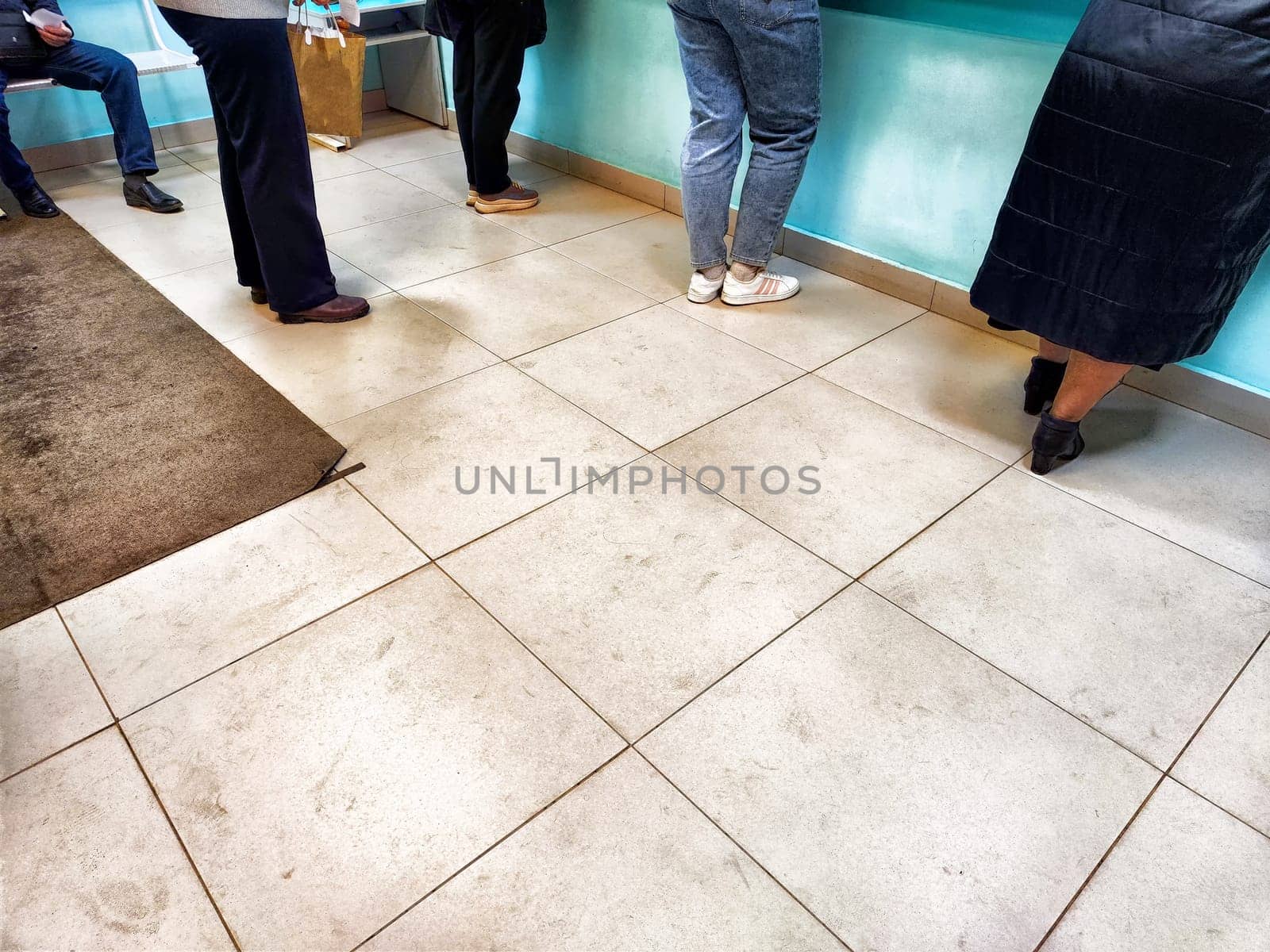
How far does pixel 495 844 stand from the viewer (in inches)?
43.1

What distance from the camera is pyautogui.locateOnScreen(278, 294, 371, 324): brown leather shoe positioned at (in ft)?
7.35

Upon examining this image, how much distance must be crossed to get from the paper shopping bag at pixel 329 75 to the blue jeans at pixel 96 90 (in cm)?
81

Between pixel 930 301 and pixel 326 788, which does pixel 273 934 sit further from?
pixel 930 301

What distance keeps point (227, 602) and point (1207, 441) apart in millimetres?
1992

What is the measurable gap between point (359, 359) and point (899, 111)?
1.52m

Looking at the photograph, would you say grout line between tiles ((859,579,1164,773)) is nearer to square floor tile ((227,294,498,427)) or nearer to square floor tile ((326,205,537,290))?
square floor tile ((227,294,498,427))

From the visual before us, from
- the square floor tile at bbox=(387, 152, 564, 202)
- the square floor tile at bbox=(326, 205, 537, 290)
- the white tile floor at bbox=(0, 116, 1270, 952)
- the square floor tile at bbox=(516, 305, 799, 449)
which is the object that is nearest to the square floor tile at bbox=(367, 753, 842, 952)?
the white tile floor at bbox=(0, 116, 1270, 952)

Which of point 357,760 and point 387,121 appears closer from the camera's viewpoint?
point 357,760

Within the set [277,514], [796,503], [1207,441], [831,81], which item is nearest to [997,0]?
[831,81]

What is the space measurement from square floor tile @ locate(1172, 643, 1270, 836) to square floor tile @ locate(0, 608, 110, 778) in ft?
5.09

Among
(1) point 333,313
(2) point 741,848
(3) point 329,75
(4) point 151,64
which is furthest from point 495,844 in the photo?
(4) point 151,64

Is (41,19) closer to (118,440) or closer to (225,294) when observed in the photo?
(225,294)

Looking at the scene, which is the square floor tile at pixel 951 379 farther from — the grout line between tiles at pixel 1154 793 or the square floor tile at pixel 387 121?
the square floor tile at pixel 387 121

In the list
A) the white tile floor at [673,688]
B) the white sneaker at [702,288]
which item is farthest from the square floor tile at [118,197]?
the white sneaker at [702,288]
